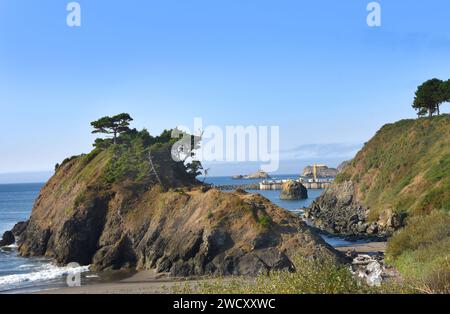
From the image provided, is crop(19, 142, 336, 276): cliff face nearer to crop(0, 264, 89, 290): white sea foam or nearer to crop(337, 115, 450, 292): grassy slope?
crop(0, 264, 89, 290): white sea foam

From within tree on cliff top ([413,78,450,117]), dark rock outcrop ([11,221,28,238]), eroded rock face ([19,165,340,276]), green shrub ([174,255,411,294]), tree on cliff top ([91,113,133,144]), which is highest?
tree on cliff top ([413,78,450,117])

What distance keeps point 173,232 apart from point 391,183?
53047mm

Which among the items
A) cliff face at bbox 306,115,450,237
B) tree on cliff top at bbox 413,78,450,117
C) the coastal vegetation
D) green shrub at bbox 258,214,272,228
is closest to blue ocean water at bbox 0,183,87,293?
green shrub at bbox 258,214,272,228

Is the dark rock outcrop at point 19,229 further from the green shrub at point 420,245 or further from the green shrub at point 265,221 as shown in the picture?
the green shrub at point 420,245

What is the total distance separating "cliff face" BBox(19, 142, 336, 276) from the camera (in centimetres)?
3800

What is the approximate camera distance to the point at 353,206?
86812mm

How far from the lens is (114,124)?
66.6 metres

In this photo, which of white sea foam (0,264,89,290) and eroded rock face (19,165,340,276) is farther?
white sea foam (0,264,89,290)

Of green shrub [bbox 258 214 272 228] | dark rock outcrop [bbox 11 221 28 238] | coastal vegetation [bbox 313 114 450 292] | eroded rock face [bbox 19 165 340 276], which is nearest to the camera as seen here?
coastal vegetation [bbox 313 114 450 292]

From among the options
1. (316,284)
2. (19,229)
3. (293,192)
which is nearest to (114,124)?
(19,229)

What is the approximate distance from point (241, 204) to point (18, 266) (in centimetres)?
2495

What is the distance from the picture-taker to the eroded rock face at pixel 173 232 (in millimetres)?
37812

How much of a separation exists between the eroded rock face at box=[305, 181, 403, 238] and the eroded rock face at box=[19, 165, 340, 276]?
25027 millimetres
